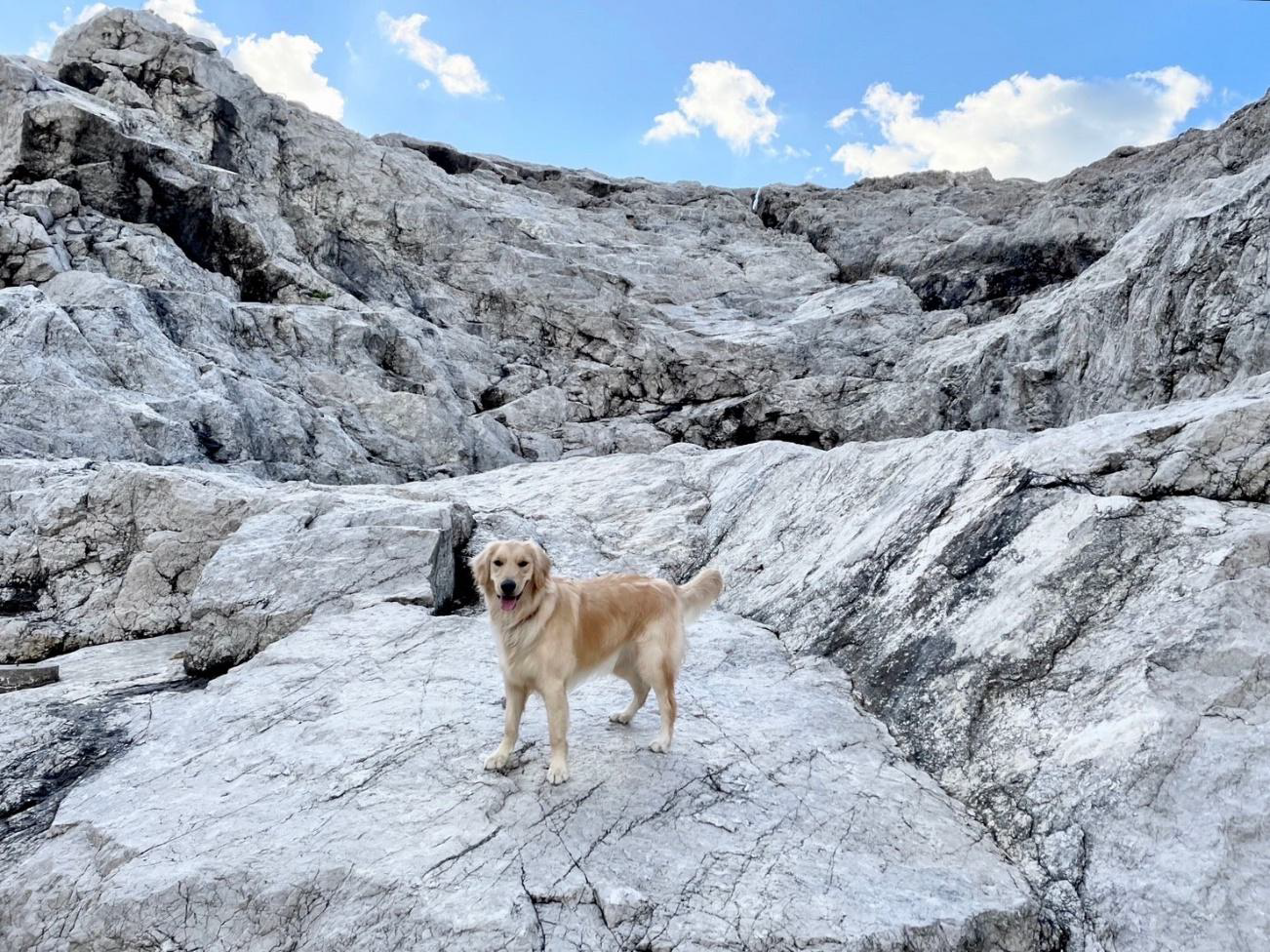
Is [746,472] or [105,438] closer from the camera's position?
[746,472]

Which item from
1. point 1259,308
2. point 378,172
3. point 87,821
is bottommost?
point 87,821

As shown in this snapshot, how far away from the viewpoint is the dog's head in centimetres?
623

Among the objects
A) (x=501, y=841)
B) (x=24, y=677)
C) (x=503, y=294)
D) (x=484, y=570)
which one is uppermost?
(x=503, y=294)

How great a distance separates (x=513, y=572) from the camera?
6.25 meters

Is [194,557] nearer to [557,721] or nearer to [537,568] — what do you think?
[537,568]

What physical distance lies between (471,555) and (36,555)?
20.5 feet

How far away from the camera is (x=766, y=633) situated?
31.2 feet

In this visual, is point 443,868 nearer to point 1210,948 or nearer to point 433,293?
point 1210,948

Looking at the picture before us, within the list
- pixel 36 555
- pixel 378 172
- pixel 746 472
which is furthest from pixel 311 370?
pixel 378 172

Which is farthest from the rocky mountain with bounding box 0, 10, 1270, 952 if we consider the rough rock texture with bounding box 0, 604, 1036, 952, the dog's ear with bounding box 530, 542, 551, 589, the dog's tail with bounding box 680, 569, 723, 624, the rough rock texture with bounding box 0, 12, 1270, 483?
the dog's ear with bounding box 530, 542, 551, 589

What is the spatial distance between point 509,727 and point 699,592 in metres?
2.21

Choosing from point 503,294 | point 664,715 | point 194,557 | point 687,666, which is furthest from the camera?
point 503,294

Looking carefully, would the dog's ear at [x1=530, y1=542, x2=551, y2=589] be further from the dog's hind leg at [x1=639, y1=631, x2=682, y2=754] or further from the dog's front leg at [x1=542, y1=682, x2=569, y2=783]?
the dog's hind leg at [x1=639, y1=631, x2=682, y2=754]

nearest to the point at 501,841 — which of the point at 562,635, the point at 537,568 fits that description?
the point at 562,635
